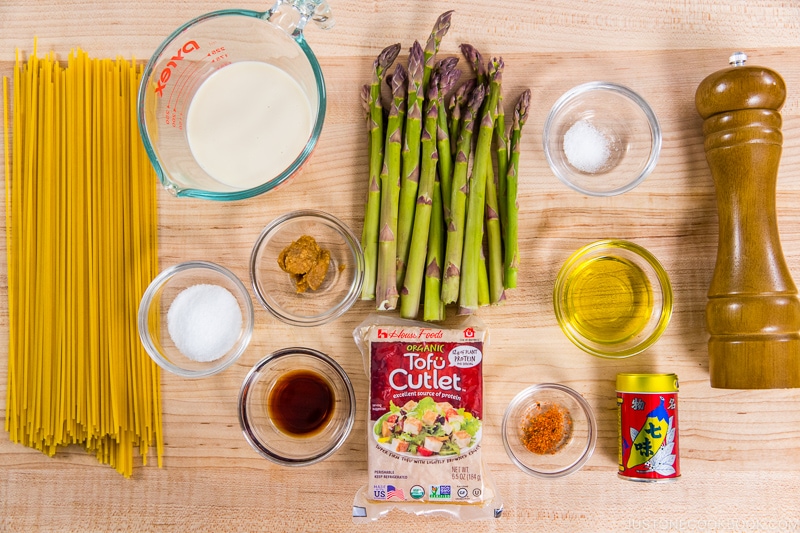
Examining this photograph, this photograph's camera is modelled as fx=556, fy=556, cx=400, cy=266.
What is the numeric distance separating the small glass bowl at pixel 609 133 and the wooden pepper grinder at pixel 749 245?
14 cm

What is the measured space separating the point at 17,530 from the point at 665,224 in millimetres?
1729

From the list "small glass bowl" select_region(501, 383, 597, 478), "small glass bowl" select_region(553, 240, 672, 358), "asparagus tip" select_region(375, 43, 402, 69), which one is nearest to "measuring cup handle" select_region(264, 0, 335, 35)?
"asparagus tip" select_region(375, 43, 402, 69)

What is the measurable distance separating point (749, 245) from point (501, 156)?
0.58 m

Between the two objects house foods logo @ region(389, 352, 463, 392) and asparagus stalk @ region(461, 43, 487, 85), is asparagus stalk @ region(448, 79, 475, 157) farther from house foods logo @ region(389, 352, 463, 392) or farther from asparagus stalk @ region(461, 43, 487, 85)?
house foods logo @ region(389, 352, 463, 392)

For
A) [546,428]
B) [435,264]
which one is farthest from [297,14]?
[546,428]

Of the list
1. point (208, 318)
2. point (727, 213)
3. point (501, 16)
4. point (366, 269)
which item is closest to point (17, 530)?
point (208, 318)

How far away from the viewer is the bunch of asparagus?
1.27m

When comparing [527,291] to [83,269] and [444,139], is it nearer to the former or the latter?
[444,139]

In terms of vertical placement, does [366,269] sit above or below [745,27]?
below

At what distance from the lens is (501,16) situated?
4.47 feet

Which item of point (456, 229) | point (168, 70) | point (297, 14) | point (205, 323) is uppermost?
point (297, 14)

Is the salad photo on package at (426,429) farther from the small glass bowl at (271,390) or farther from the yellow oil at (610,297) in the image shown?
the yellow oil at (610,297)

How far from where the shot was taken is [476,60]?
1.33 metres

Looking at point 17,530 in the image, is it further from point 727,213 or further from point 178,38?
point 727,213
